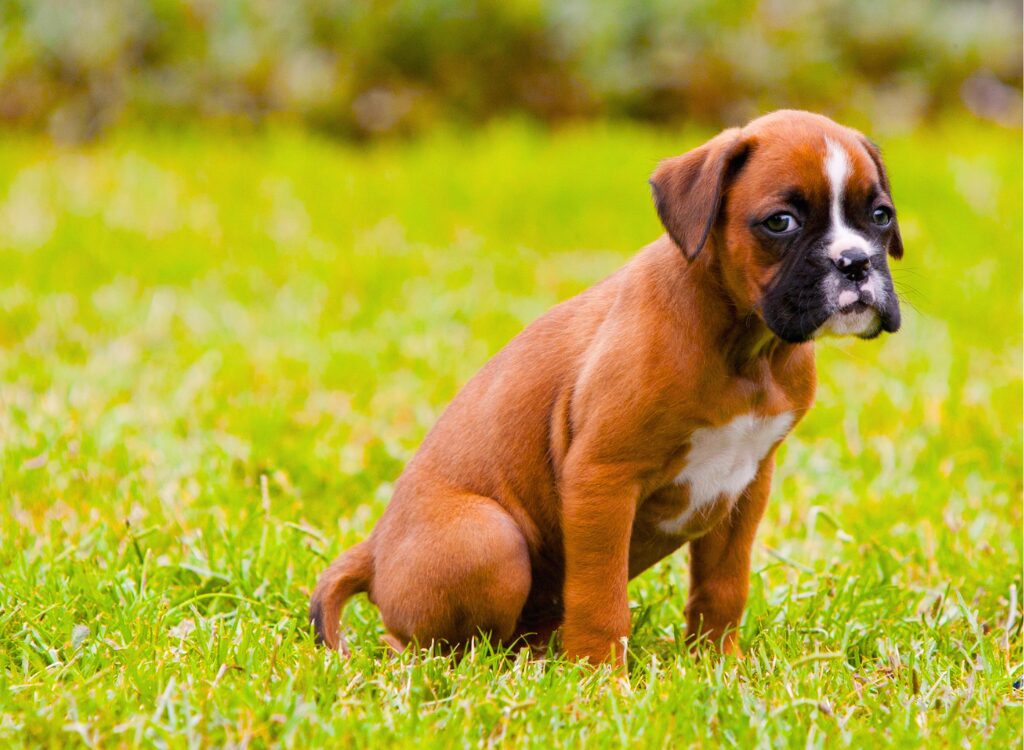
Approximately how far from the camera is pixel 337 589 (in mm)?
3441

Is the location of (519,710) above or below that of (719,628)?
above

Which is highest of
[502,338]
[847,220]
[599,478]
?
[847,220]

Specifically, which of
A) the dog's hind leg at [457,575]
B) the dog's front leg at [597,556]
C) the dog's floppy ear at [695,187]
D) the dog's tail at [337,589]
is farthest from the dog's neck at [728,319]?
the dog's tail at [337,589]

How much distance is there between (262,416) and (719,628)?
2.45 meters

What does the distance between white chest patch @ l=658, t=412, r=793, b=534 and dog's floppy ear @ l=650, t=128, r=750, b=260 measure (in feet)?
1.53

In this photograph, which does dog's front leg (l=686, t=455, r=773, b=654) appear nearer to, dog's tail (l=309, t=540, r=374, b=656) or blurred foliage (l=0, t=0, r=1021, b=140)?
dog's tail (l=309, t=540, r=374, b=656)

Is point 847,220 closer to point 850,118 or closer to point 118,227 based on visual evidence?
point 118,227

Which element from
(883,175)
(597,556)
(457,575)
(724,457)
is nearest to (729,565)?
(724,457)

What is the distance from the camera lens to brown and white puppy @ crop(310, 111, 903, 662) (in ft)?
10.1

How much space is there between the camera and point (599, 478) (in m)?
3.16

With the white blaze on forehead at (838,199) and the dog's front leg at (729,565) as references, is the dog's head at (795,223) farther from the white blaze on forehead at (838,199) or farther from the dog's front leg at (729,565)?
the dog's front leg at (729,565)


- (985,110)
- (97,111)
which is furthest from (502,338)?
(985,110)

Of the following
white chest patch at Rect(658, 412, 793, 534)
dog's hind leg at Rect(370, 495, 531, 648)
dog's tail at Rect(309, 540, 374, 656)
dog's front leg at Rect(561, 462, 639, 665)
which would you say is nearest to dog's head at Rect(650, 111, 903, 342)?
white chest patch at Rect(658, 412, 793, 534)

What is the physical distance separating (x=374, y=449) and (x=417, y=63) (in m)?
6.83
